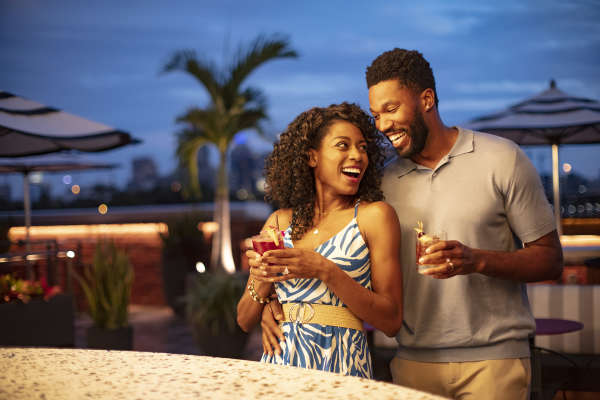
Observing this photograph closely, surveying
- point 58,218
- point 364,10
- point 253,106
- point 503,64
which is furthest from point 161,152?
point 253,106

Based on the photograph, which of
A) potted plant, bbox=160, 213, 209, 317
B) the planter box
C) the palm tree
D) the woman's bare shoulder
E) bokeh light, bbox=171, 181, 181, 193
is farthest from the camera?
bokeh light, bbox=171, 181, 181, 193

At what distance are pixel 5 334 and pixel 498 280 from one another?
4791mm

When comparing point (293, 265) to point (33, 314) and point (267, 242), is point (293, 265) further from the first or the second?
point (33, 314)

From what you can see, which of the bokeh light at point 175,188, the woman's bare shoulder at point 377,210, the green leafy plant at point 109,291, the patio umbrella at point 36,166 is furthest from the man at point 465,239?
the bokeh light at point 175,188

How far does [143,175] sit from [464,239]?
20734 mm

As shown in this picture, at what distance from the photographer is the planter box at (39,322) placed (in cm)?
534

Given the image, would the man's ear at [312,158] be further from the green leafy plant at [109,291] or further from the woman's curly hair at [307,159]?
the green leafy plant at [109,291]

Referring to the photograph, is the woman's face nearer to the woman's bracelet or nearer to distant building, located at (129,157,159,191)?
the woman's bracelet

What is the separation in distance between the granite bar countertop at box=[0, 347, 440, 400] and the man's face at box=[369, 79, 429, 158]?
2.58 feet

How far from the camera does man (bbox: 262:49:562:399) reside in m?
1.72

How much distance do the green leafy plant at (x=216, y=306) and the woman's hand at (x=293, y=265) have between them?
402 cm

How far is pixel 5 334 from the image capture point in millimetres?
5266

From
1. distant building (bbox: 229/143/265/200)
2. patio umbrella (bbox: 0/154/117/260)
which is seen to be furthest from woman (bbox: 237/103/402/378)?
distant building (bbox: 229/143/265/200)

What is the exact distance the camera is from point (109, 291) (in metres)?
5.64
